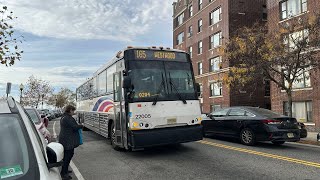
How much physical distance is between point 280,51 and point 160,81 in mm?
10185

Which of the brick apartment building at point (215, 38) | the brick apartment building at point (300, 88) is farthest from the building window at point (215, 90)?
the brick apartment building at point (300, 88)

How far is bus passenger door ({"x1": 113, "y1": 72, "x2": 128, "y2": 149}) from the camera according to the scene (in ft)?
32.6

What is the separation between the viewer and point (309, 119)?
24.4 metres

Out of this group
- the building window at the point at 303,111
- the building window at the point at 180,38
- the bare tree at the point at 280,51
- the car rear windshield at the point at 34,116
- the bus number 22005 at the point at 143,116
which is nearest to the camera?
the bus number 22005 at the point at 143,116

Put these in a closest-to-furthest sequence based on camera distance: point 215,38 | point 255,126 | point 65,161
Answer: point 65,161, point 255,126, point 215,38

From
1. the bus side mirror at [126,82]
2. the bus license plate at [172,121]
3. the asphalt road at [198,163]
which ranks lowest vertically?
the asphalt road at [198,163]

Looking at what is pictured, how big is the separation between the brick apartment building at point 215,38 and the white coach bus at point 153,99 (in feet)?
69.8

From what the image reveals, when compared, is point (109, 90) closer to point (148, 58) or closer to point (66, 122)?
point (148, 58)

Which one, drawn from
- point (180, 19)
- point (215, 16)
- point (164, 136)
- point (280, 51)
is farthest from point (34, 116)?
point (180, 19)

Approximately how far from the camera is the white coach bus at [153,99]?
9500 millimetres

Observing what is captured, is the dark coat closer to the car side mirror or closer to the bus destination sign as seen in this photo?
the bus destination sign

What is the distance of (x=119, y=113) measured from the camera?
34.2 ft

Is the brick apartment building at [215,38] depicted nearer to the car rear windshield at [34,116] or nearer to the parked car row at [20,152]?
the car rear windshield at [34,116]

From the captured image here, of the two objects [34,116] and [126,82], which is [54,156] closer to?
[126,82]
